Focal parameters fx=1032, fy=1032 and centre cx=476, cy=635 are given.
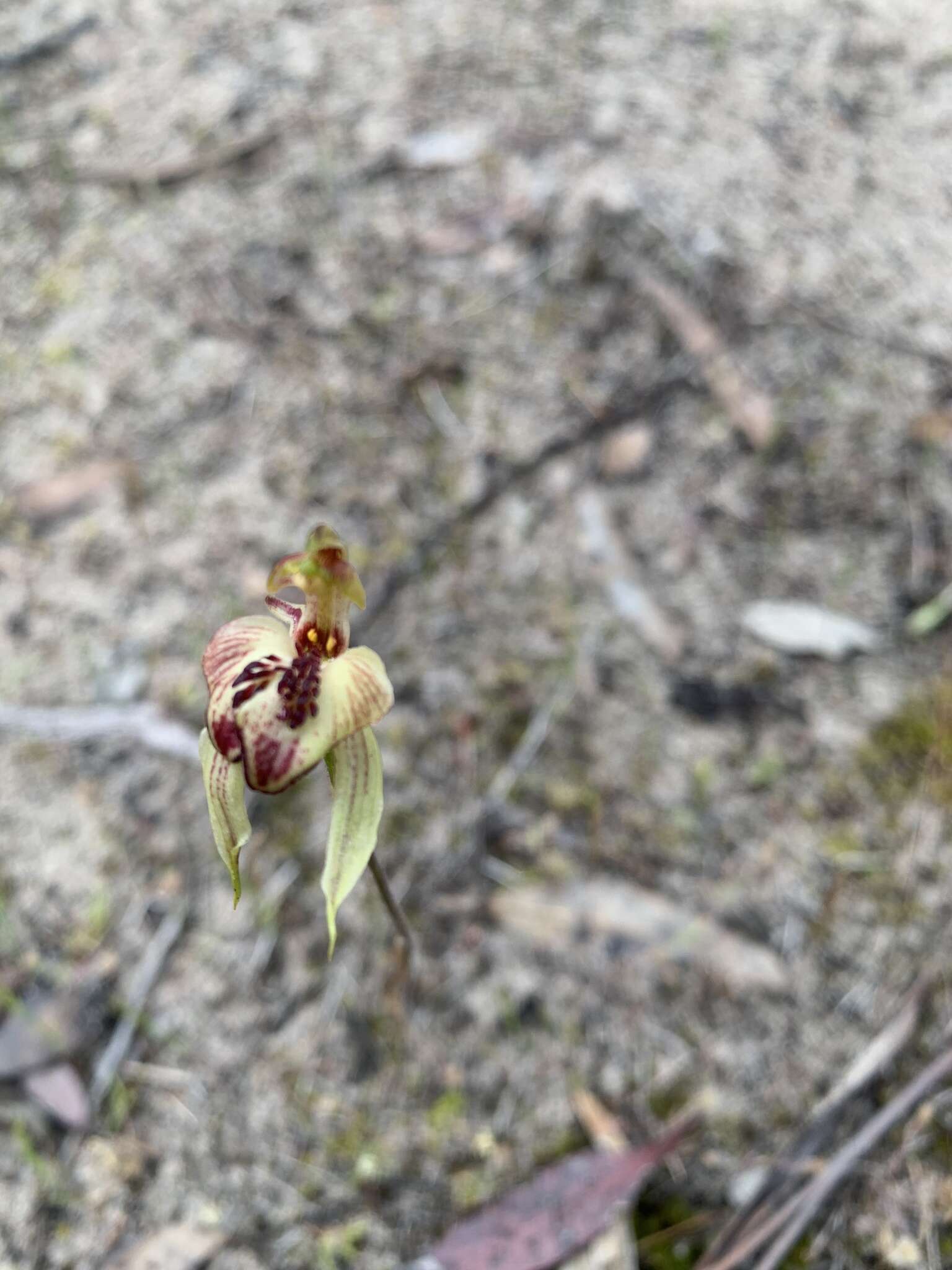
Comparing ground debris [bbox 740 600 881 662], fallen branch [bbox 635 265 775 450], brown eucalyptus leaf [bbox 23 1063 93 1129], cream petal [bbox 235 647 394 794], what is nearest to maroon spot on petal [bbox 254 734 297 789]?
cream petal [bbox 235 647 394 794]

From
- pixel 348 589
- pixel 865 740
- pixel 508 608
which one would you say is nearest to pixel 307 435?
pixel 508 608

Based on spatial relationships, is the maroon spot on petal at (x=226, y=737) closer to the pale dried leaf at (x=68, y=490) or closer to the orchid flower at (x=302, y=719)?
the orchid flower at (x=302, y=719)

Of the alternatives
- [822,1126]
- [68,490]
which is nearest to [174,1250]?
[822,1126]

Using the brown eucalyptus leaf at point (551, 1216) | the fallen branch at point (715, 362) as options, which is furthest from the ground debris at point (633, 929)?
the fallen branch at point (715, 362)

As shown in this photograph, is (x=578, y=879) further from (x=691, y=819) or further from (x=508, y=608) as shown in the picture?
(x=508, y=608)

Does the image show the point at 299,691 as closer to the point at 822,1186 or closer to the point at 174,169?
the point at 822,1186
